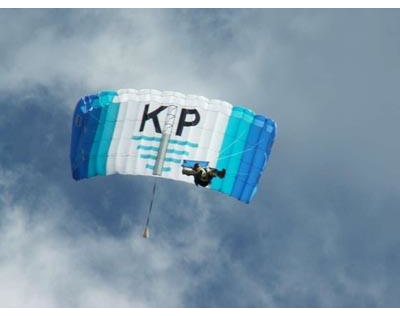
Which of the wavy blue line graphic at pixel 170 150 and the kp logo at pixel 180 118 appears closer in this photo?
the kp logo at pixel 180 118

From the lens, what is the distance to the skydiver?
23.4 m

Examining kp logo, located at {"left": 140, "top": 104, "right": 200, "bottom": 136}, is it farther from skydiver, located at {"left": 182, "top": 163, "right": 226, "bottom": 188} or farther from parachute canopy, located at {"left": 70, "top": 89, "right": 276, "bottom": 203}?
skydiver, located at {"left": 182, "top": 163, "right": 226, "bottom": 188}

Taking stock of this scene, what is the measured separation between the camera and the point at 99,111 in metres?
25.0

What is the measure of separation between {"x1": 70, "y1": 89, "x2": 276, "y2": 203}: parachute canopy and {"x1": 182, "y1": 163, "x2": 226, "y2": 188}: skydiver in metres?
1.18

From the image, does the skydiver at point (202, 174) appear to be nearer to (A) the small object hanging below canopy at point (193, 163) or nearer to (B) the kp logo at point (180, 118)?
(A) the small object hanging below canopy at point (193, 163)

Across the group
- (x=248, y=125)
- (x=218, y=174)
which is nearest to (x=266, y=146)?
(x=248, y=125)

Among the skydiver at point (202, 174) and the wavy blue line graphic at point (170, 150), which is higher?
the wavy blue line graphic at point (170, 150)

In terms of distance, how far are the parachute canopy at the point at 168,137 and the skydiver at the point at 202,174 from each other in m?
1.18

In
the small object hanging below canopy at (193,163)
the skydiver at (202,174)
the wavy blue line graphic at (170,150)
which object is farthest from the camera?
the wavy blue line graphic at (170,150)

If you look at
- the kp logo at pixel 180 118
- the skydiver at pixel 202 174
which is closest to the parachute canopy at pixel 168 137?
the kp logo at pixel 180 118

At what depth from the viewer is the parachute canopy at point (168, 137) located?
25.0 m

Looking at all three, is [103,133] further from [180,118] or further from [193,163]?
[193,163]

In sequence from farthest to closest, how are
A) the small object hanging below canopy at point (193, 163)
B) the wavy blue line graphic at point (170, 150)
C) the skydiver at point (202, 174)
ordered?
the wavy blue line graphic at point (170, 150)
the small object hanging below canopy at point (193, 163)
the skydiver at point (202, 174)

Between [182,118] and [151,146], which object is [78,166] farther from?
[182,118]
